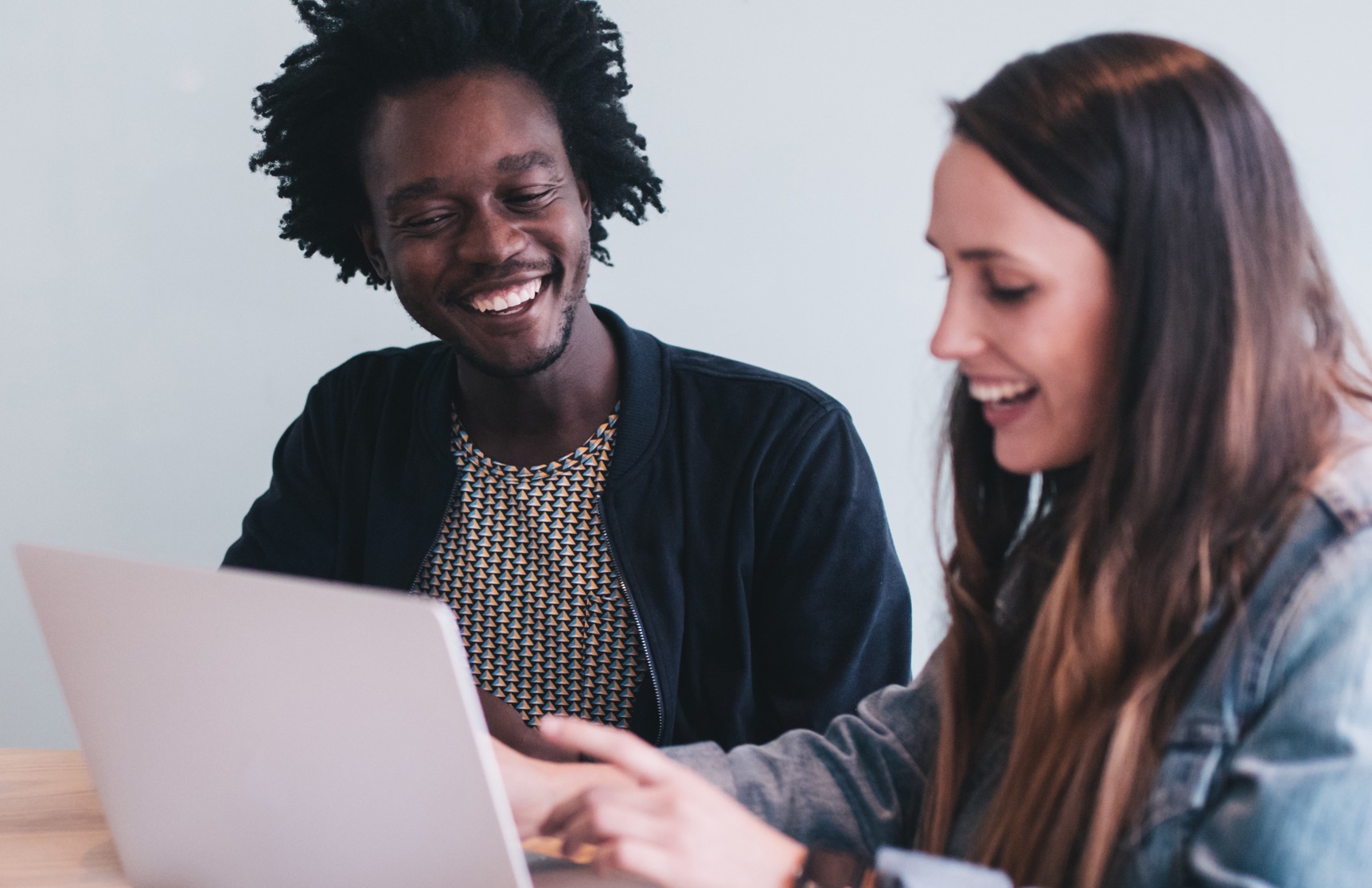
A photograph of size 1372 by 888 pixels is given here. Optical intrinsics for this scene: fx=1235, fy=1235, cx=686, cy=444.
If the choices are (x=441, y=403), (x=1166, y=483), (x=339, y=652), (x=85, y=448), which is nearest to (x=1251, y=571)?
(x=1166, y=483)

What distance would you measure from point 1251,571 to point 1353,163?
4.01ft

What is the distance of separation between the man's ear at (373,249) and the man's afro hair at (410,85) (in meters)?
0.02

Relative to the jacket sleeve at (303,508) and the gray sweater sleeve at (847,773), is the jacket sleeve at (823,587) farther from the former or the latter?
the jacket sleeve at (303,508)

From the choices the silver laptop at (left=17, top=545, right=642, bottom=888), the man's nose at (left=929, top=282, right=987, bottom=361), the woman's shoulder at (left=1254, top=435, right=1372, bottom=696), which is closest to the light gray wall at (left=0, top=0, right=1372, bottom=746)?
the man's nose at (left=929, top=282, right=987, bottom=361)

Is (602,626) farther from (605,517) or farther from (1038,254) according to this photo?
(1038,254)

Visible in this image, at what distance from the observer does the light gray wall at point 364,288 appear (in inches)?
69.9

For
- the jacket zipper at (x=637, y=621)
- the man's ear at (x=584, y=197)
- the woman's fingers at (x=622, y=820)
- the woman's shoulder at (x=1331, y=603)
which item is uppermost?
the man's ear at (x=584, y=197)

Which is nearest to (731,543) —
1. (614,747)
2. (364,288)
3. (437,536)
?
(437,536)

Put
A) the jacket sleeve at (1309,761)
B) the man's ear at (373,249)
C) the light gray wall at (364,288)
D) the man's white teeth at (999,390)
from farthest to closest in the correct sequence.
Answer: the light gray wall at (364,288) < the man's ear at (373,249) < the man's white teeth at (999,390) < the jacket sleeve at (1309,761)

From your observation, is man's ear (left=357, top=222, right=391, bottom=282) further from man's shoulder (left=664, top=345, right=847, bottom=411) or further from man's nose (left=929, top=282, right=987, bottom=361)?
man's nose (left=929, top=282, right=987, bottom=361)

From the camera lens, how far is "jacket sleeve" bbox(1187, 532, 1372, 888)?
638 millimetres

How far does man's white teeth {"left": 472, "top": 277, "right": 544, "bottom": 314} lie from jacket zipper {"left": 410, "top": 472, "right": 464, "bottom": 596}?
20 cm

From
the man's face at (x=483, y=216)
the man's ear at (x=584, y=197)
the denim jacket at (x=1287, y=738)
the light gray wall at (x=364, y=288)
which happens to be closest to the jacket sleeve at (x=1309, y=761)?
the denim jacket at (x=1287, y=738)

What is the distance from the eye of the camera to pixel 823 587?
1.29 meters
